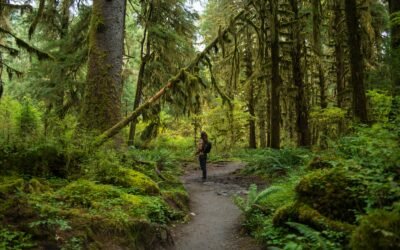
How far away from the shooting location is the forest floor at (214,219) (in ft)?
21.2

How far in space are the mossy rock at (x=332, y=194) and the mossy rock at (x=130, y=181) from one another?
3.16 meters

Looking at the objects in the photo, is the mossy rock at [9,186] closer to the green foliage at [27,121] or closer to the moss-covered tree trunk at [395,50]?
the green foliage at [27,121]

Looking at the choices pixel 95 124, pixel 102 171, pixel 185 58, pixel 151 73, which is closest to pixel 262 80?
pixel 185 58

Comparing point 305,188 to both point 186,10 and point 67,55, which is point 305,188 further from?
point 186,10

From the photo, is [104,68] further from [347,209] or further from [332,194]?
[347,209]

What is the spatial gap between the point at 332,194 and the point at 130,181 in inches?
160

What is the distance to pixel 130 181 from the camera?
25.2ft

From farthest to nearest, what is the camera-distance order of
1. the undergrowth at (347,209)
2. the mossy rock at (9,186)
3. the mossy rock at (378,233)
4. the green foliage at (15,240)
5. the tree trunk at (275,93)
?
1. the tree trunk at (275,93)
2. the mossy rock at (9,186)
3. the green foliage at (15,240)
4. the undergrowth at (347,209)
5. the mossy rock at (378,233)

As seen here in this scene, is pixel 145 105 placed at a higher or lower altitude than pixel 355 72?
lower

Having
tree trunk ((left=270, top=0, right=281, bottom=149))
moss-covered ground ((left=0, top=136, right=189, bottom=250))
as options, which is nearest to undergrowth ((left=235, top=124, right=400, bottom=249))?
moss-covered ground ((left=0, top=136, right=189, bottom=250))

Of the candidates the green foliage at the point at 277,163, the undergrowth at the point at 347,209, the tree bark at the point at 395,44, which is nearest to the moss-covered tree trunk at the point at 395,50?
the tree bark at the point at 395,44

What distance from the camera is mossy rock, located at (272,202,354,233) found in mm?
4560

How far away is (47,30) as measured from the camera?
19.7m

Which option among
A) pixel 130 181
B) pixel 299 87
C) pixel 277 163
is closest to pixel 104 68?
pixel 130 181
